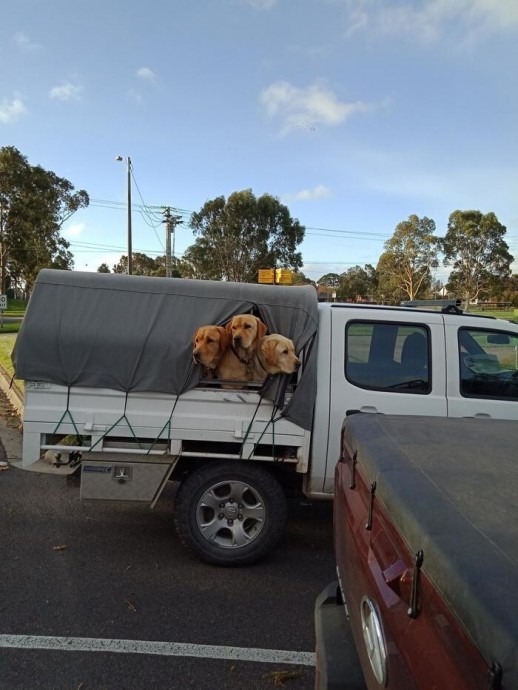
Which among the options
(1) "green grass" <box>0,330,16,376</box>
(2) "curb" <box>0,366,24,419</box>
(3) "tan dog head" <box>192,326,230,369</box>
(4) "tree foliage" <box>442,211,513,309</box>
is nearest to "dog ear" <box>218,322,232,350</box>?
(3) "tan dog head" <box>192,326,230,369</box>

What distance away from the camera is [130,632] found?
3102mm

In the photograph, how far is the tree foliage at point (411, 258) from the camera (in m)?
58.6

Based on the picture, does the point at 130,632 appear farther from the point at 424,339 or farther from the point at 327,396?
the point at 424,339

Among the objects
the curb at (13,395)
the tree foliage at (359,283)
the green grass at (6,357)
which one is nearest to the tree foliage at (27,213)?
the green grass at (6,357)

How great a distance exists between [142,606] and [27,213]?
3300 cm

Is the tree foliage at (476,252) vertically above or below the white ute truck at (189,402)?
above

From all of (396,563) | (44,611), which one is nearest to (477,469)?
(396,563)

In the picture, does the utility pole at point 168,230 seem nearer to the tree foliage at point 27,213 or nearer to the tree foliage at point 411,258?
the tree foliage at point 27,213

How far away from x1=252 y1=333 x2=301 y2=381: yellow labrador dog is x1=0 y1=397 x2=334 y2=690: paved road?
151 centimetres

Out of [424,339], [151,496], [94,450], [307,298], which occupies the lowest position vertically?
[151,496]

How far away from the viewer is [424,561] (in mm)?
1219

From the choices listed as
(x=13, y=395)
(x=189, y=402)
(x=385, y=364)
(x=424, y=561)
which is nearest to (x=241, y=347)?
(x=189, y=402)

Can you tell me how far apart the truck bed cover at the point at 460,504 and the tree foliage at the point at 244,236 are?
148 ft

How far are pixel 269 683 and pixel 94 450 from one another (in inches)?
75.7
